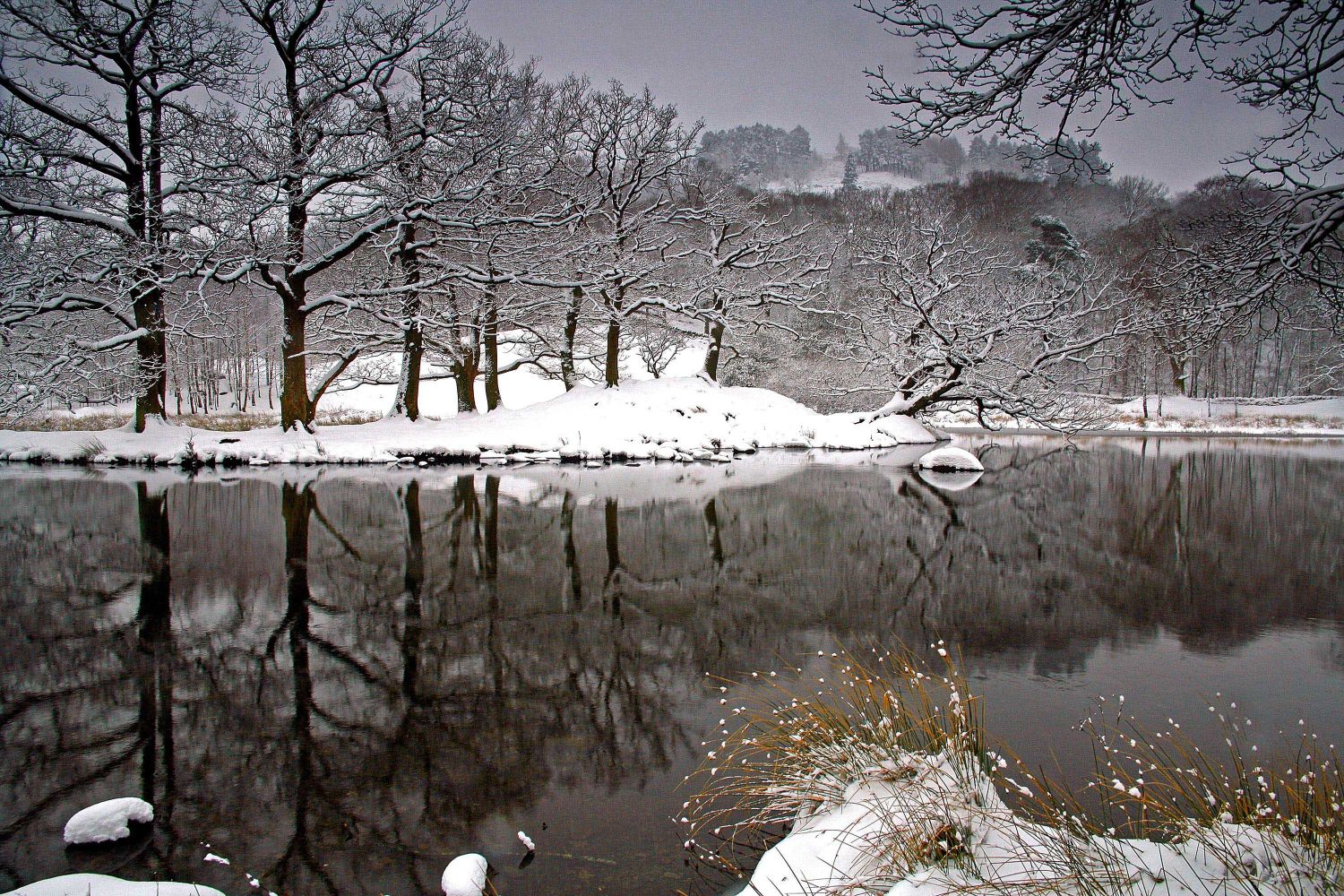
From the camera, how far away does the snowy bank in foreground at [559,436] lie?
1812cm

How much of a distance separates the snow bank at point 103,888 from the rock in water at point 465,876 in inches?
33.0

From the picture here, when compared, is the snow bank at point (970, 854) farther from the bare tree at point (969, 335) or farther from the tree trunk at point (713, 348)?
the tree trunk at point (713, 348)

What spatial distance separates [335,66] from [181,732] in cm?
1963

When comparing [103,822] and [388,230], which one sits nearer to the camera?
[103,822]

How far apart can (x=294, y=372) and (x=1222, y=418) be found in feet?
152

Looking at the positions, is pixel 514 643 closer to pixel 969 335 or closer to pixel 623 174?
pixel 623 174

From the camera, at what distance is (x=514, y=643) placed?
5.72 metres

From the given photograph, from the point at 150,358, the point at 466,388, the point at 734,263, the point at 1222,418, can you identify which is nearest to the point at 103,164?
the point at 150,358

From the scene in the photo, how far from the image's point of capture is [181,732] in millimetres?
4176

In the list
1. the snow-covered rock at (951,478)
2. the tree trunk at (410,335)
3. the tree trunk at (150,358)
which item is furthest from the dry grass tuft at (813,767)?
the tree trunk at (150,358)

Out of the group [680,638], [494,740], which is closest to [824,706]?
[494,740]

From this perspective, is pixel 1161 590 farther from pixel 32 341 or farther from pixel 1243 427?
pixel 1243 427

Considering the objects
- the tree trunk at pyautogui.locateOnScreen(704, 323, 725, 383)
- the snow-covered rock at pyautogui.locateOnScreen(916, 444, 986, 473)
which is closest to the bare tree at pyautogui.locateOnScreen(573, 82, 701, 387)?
the tree trunk at pyautogui.locateOnScreen(704, 323, 725, 383)

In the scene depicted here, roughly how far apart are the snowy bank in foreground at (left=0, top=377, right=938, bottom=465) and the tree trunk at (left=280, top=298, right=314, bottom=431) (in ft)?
1.63
